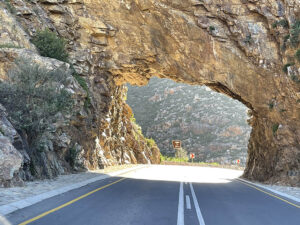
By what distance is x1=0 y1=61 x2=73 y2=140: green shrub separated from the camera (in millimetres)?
15086

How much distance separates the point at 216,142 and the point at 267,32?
5347cm

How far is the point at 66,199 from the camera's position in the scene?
10039mm

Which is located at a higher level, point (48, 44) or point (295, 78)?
point (48, 44)

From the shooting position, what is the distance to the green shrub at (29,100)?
594 inches

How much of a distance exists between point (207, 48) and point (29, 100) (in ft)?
53.0

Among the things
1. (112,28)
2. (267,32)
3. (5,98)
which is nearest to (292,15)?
(267,32)

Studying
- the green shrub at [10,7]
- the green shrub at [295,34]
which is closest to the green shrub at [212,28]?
the green shrub at [295,34]

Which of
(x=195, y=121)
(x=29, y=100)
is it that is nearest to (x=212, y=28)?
(x=29, y=100)

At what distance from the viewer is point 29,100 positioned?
15.6m

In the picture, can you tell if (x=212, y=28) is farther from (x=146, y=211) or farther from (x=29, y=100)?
(x=146, y=211)

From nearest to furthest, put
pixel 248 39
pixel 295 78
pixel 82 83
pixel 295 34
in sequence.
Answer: pixel 295 34
pixel 295 78
pixel 248 39
pixel 82 83

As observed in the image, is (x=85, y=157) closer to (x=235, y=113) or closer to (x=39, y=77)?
(x=39, y=77)

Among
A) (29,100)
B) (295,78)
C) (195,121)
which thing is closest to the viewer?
(29,100)

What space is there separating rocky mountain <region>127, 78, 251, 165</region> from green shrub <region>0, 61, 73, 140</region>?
195ft
